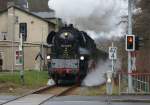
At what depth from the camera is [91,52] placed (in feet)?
134

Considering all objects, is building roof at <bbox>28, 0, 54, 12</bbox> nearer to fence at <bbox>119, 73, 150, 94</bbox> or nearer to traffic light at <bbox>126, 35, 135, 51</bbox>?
fence at <bbox>119, 73, 150, 94</bbox>

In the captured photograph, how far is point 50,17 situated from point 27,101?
62.0 metres

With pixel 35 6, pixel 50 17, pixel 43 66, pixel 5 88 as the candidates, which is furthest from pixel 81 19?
pixel 35 6

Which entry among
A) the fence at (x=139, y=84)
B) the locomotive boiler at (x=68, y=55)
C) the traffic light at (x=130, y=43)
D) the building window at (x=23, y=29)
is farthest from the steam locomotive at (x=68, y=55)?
the building window at (x=23, y=29)

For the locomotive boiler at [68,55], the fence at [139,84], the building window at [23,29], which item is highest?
the building window at [23,29]

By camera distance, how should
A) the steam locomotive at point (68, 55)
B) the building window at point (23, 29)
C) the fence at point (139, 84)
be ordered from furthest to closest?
1. the building window at point (23, 29)
2. the steam locomotive at point (68, 55)
3. the fence at point (139, 84)

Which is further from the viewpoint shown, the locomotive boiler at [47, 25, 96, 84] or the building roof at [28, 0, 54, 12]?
the building roof at [28, 0, 54, 12]

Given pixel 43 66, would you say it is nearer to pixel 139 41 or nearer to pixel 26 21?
pixel 26 21

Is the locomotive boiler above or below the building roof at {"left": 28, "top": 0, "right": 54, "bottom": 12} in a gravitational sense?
below

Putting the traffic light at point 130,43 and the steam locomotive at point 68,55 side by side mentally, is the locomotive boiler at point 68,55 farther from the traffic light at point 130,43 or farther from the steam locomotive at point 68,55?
the traffic light at point 130,43

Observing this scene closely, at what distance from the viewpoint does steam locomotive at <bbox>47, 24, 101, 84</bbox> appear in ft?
125

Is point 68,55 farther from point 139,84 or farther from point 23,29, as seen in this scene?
point 23,29

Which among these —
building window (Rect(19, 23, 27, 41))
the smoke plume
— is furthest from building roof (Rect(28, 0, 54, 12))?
the smoke plume

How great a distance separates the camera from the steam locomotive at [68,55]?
38125 millimetres
